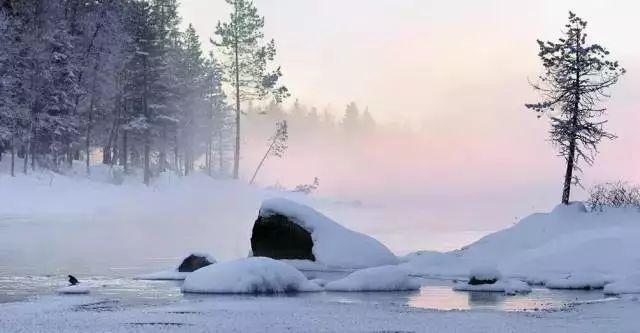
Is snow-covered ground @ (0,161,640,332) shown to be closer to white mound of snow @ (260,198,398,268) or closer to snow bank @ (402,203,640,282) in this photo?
snow bank @ (402,203,640,282)

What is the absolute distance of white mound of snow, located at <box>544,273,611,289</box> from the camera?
17.5 m

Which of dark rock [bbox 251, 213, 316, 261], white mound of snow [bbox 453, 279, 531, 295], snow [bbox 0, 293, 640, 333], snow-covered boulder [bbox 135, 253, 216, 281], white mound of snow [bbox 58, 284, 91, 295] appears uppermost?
dark rock [bbox 251, 213, 316, 261]

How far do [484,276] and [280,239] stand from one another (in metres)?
6.67

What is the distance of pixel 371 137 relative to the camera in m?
169

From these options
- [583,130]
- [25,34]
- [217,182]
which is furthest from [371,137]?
[583,130]

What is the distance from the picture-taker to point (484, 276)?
17266 mm

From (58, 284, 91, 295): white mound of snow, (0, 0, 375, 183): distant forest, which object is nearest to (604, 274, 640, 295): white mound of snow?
(58, 284, 91, 295): white mound of snow

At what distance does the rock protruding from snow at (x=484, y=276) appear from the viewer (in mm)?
17234

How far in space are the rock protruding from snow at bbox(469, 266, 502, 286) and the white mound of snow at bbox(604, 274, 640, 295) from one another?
7.31 ft

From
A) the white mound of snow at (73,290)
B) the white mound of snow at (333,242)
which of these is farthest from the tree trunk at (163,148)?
the white mound of snow at (73,290)

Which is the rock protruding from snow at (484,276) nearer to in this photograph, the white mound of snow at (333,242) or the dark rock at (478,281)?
the dark rock at (478,281)

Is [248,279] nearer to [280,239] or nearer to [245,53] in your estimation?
[280,239]

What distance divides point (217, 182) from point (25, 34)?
23.1 m

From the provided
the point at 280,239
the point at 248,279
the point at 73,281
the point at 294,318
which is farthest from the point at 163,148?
the point at 294,318
